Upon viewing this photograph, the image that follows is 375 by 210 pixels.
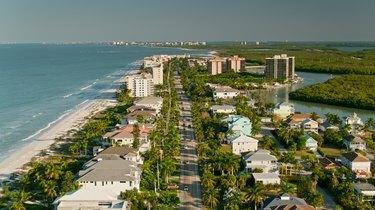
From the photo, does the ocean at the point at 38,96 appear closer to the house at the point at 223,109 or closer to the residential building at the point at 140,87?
the residential building at the point at 140,87

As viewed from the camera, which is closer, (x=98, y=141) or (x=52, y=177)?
(x=52, y=177)

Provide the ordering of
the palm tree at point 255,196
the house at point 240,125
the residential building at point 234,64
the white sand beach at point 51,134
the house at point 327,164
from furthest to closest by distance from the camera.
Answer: the residential building at point 234,64 < the house at point 240,125 < the white sand beach at point 51,134 < the house at point 327,164 < the palm tree at point 255,196

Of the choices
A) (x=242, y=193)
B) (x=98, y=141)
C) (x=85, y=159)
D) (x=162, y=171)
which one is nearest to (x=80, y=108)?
(x=98, y=141)

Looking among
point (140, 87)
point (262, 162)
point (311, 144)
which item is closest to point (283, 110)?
point (311, 144)

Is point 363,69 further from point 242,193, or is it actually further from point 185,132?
point 242,193

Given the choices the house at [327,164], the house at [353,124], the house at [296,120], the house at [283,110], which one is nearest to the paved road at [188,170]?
the house at [327,164]

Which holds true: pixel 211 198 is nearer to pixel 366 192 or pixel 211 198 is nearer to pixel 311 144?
pixel 366 192

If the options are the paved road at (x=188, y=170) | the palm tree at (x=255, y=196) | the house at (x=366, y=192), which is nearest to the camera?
the palm tree at (x=255, y=196)

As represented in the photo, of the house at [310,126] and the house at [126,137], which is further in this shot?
the house at [310,126]
